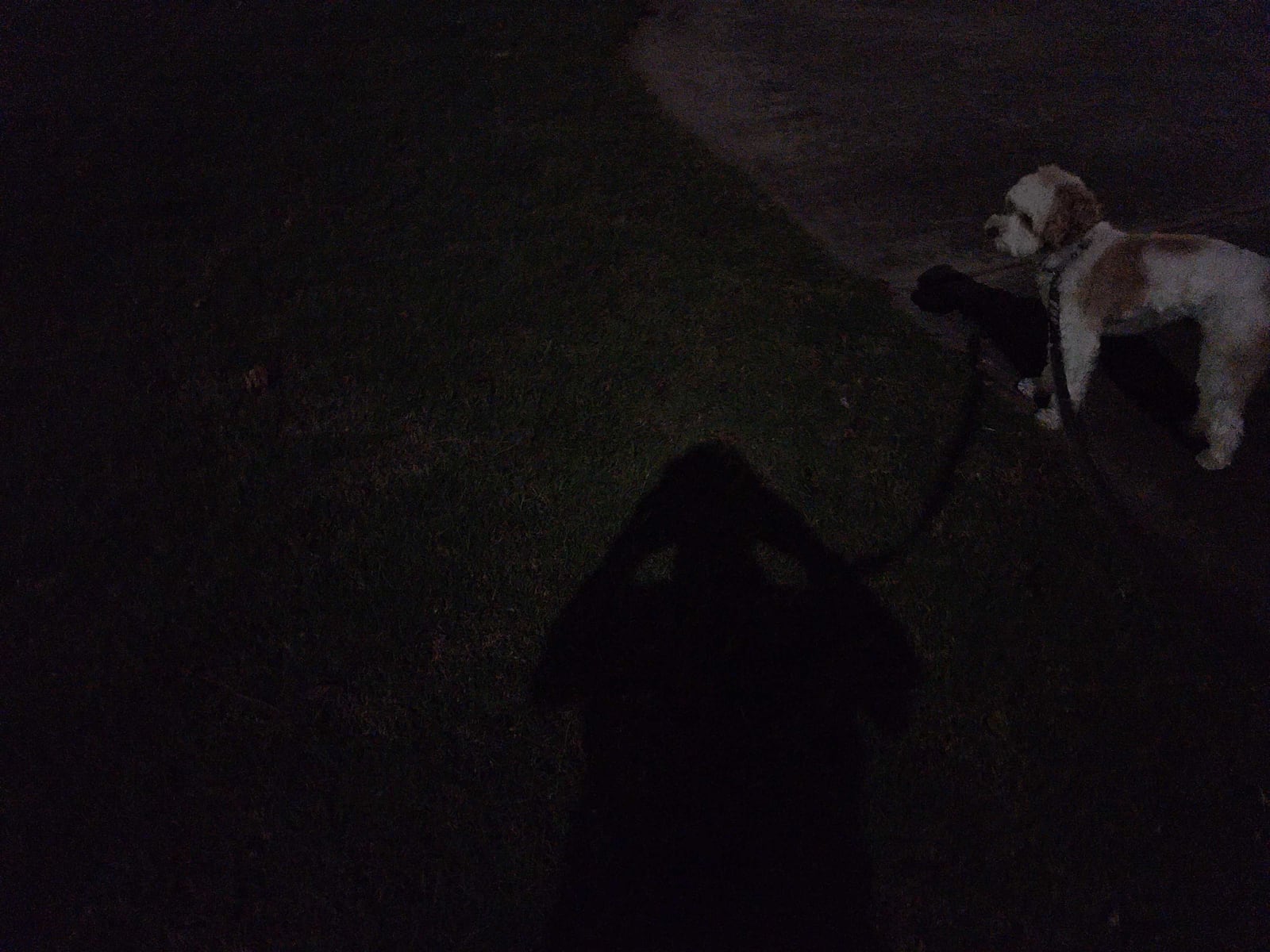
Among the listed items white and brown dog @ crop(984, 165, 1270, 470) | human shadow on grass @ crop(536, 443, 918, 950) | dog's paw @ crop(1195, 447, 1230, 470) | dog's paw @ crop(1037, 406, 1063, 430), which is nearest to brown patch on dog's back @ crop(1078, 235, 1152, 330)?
white and brown dog @ crop(984, 165, 1270, 470)

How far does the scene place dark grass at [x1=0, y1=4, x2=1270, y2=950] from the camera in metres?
2.54

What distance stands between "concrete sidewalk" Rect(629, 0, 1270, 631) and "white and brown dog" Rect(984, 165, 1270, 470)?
0.47m

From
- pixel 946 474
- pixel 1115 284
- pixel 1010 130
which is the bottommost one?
pixel 946 474

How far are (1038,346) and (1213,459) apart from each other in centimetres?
124

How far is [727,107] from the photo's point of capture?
750cm

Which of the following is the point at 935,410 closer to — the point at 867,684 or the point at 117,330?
the point at 867,684

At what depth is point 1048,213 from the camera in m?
3.70

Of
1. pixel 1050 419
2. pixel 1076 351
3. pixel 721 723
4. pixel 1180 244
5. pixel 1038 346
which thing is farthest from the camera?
pixel 1038 346

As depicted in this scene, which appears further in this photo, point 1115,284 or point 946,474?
point 946,474

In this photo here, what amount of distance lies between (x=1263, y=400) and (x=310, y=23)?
37.4 feet

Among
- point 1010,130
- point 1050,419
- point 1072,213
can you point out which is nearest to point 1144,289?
point 1072,213

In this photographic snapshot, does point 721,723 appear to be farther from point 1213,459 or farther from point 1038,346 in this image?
point 1038,346

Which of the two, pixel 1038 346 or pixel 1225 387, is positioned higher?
pixel 1225 387

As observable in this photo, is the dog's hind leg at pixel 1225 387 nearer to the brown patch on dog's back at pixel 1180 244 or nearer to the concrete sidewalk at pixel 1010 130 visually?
the concrete sidewalk at pixel 1010 130
